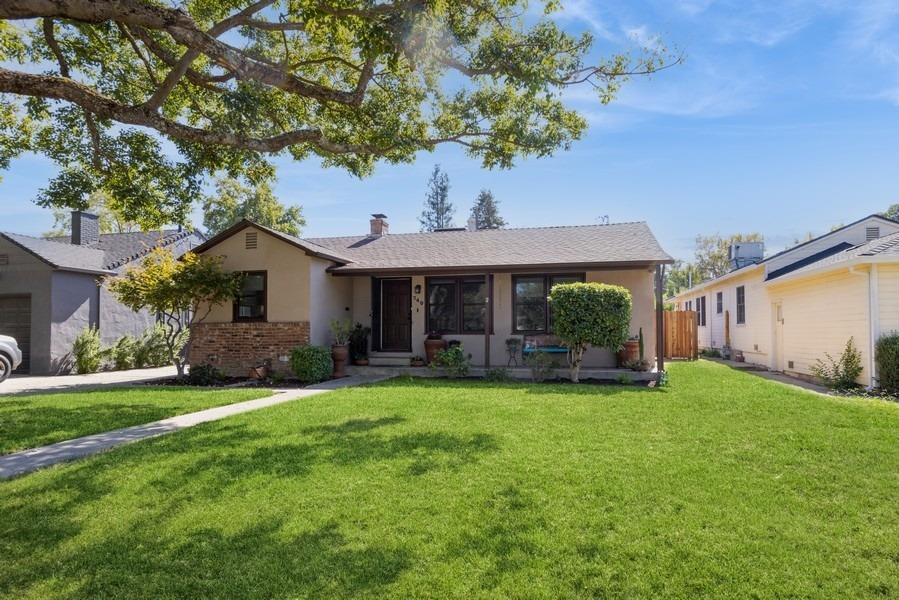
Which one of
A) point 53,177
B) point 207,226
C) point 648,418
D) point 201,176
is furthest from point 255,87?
point 207,226

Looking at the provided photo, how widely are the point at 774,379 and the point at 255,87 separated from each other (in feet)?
42.2

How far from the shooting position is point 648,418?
6.88 meters

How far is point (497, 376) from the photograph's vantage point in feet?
38.3

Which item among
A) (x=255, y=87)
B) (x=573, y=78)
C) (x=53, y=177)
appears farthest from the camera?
(x=53, y=177)

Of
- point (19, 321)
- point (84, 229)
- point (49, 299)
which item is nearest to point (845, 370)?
point (49, 299)

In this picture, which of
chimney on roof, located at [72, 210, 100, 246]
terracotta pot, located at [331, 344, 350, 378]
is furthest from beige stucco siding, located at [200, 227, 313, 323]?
chimney on roof, located at [72, 210, 100, 246]

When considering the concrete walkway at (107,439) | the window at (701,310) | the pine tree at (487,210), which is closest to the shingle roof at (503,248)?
the concrete walkway at (107,439)

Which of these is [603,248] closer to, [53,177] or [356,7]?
[356,7]

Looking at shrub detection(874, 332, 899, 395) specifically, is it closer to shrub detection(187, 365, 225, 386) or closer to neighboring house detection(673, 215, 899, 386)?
neighboring house detection(673, 215, 899, 386)

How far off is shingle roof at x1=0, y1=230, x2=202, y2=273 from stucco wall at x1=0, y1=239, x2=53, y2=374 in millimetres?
320

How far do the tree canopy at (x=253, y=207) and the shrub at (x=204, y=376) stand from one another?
57.3 feet

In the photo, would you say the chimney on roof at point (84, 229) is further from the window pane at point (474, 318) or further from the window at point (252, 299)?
the window pane at point (474, 318)

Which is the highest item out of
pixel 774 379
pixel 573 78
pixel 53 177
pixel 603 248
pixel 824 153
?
pixel 824 153

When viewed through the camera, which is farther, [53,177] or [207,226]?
[207,226]
